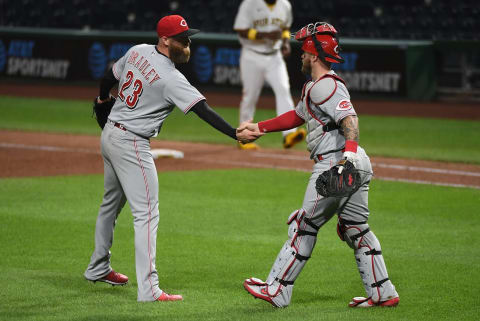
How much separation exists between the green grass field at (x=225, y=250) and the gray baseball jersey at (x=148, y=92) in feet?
4.13

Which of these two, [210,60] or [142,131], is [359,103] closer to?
[210,60]

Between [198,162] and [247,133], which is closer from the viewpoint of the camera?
[247,133]

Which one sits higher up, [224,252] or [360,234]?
[360,234]

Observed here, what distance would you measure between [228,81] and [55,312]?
17.4m

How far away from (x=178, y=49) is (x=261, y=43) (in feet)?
27.1

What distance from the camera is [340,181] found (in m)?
5.64

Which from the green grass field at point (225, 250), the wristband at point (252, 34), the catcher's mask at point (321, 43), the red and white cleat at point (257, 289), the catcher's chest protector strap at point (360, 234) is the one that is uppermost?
the catcher's mask at point (321, 43)

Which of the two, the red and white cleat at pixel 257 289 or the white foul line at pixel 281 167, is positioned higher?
the red and white cleat at pixel 257 289

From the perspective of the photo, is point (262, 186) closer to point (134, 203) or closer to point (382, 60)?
point (134, 203)

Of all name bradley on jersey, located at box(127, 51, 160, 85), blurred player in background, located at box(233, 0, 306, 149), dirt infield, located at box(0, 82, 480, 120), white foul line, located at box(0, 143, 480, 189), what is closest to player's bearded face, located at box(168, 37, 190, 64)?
name bradley on jersey, located at box(127, 51, 160, 85)

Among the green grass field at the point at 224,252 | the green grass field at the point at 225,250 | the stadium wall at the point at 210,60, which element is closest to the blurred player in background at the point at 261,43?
the green grass field at the point at 225,250

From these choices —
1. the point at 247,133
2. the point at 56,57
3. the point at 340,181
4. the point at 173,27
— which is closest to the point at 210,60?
the point at 56,57

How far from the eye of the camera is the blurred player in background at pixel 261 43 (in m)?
14.2

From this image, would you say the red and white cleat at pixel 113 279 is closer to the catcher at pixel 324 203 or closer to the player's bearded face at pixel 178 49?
the catcher at pixel 324 203
